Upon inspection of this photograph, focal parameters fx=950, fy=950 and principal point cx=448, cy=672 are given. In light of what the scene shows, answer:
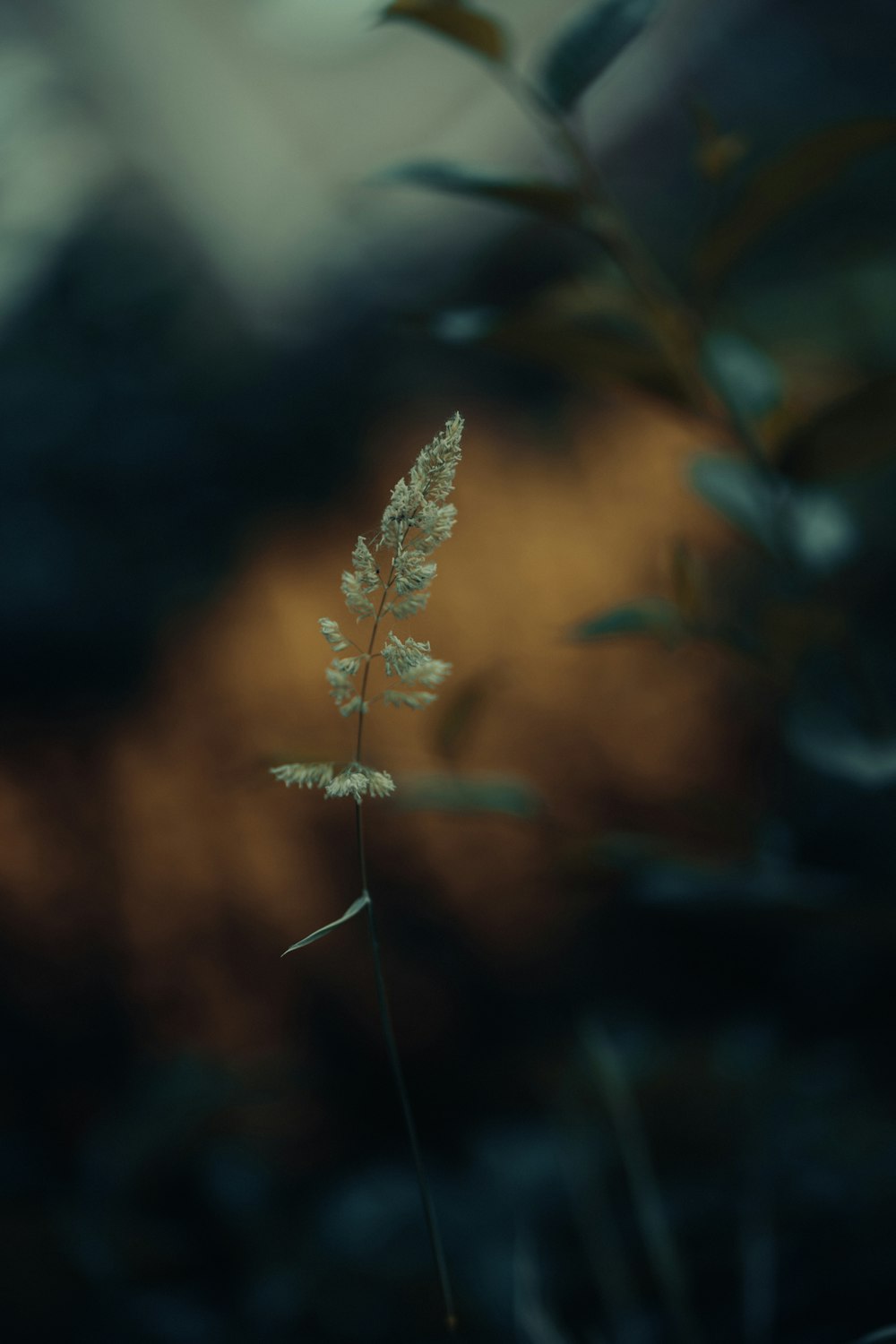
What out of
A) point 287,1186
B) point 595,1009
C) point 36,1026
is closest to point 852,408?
point 595,1009

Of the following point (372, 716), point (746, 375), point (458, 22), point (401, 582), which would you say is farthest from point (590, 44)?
point (372, 716)

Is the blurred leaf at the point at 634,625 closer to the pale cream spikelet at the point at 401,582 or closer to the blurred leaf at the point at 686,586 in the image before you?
the blurred leaf at the point at 686,586

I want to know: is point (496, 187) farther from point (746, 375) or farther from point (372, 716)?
point (372, 716)

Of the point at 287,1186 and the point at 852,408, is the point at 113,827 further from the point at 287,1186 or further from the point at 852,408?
the point at 852,408

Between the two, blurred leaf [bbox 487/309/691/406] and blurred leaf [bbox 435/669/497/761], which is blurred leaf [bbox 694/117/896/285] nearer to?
blurred leaf [bbox 487/309/691/406]

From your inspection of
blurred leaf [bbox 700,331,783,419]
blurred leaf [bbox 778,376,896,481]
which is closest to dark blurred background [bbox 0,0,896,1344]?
blurred leaf [bbox 700,331,783,419]

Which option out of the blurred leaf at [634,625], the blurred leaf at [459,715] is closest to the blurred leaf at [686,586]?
the blurred leaf at [634,625]

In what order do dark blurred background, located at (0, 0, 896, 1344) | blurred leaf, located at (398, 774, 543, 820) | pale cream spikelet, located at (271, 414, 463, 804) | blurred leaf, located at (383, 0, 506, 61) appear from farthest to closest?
1. dark blurred background, located at (0, 0, 896, 1344)
2. blurred leaf, located at (398, 774, 543, 820)
3. blurred leaf, located at (383, 0, 506, 61)
4. pale cream spikelet, located at (271, 414, 463, 804)
